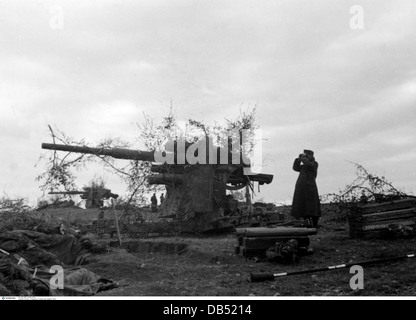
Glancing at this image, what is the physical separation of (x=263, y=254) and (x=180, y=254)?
2.74m

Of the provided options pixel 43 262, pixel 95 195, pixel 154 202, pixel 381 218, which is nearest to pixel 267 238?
pixel 381 218

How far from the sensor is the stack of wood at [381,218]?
9477 mm

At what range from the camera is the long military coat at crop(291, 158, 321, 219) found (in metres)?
10.3

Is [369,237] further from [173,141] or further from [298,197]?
[173,141]

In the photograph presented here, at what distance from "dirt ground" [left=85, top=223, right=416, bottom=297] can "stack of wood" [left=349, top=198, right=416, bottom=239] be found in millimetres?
343

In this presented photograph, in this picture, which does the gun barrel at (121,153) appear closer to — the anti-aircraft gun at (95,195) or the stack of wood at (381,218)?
the anti-aircraft gun at (95,195)

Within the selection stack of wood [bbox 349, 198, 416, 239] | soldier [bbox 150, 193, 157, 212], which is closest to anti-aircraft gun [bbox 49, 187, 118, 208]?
soldier [bbox 150, 193, 157, 212]

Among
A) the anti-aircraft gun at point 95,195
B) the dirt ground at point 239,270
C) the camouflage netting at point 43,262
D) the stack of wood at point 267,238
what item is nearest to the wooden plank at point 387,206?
the dirt ground at point 239,270

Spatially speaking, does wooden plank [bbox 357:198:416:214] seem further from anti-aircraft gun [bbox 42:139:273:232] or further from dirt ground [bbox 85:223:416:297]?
anti-aircraft gun [bbox 42:139:273:232]

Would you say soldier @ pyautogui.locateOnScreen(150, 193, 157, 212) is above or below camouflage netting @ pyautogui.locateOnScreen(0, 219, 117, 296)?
above

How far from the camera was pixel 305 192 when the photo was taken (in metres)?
10.3

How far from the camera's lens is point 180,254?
10.8 meters
